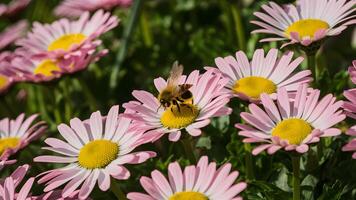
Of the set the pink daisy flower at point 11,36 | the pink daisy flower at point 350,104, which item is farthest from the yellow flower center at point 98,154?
the pink daisy flower at point 11,36

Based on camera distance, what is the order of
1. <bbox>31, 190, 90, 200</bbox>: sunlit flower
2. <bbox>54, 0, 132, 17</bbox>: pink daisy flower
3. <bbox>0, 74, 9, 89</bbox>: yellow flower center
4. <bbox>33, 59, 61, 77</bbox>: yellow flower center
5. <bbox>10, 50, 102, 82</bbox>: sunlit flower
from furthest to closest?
1. <bbox>54, 0, 132, 17</bbox>: pink daisy flower
2. <bbox>0, 74, 9, 89</bbox>: yellow flower center
3. <bbox>33, 59, 61, 77</bbox>: yellow flower center
4. <bbox>10, 50, 102, 82</bbox>: sunlit flower
5. <bbox>31, 190, 90, 200</bbox>: sunlit flower

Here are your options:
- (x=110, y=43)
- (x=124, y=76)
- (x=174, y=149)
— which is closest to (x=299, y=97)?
(x=174, y=149)

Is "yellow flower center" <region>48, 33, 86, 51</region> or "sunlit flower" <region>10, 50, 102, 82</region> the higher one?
"yellow flower center" <region>48, 33, 86, 51</region>

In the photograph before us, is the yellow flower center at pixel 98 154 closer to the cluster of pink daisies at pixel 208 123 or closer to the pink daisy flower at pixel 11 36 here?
the cluster of pink daisies at pixel 208 123

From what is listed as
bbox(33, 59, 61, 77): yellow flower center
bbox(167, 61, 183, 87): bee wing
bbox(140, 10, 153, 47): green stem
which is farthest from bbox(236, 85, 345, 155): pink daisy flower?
bbox(140, 10, 153, 47): green stem

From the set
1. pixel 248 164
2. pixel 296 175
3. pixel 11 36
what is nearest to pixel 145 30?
pixel 11 36

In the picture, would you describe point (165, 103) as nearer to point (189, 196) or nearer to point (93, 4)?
point (189, 196)

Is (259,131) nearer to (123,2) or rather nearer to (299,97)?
(299,97)

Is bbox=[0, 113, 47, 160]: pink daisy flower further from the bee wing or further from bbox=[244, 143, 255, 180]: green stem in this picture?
bbox=[244, 143, 255, 180]: green stem
